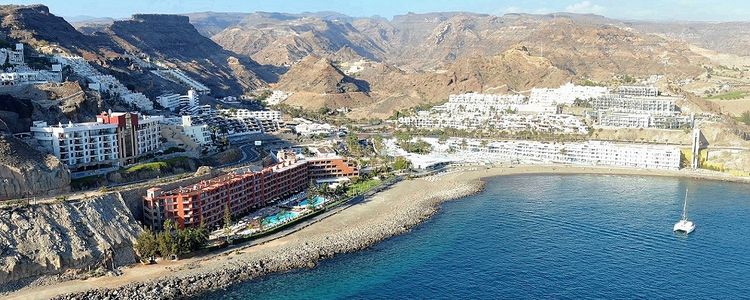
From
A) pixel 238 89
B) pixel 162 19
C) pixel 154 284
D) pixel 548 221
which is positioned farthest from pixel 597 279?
pixel 162 19

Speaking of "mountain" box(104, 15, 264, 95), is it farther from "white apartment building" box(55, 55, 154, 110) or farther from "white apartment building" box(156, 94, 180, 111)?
"white apartment building" box(55, 55, 154, 110)

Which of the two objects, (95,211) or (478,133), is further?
(478,133)

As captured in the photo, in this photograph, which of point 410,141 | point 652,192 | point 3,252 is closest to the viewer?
point 3,252

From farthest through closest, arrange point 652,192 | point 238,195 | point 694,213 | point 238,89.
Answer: point 238,89, point 652,192, point 694,213, point 238,195

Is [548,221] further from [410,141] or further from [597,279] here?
[410,141]

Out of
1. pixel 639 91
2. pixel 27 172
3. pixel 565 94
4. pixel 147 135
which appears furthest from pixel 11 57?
pixel 639 91

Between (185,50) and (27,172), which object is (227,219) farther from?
(185,50)

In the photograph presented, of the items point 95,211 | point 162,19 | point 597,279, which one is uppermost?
point 162,19

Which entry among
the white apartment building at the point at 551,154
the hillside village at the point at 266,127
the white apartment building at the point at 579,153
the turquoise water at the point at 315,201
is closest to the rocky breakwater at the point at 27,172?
the hillside village at the point at 266,127

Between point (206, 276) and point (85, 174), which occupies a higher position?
point (85, 174)
